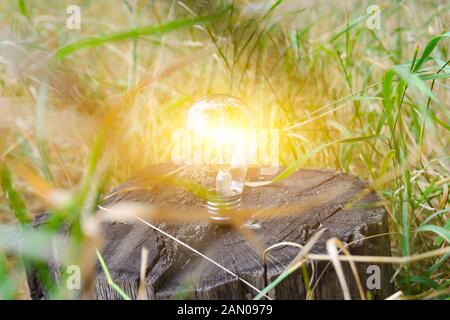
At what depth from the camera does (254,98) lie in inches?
56.9

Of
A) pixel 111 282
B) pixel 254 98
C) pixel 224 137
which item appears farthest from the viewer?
pixel 254 98

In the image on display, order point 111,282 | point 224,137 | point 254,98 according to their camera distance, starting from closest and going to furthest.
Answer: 1. point 111,282
2. point 224,137
3. point 254,98

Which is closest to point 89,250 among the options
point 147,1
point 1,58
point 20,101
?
point 1,58

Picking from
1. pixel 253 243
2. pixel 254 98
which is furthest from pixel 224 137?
pixel 254 98

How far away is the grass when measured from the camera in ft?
3.11

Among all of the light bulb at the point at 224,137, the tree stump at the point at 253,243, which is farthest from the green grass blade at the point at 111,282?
the light bulb at the point at 224,137

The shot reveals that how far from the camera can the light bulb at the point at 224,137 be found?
102 cm

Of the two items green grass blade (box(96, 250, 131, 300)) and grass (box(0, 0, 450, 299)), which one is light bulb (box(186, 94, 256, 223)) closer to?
grass (box(0, 0, 450, 299))

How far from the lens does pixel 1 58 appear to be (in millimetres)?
915

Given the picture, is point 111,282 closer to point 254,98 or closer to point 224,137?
point 224,137

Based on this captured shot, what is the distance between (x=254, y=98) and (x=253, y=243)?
72 cm
